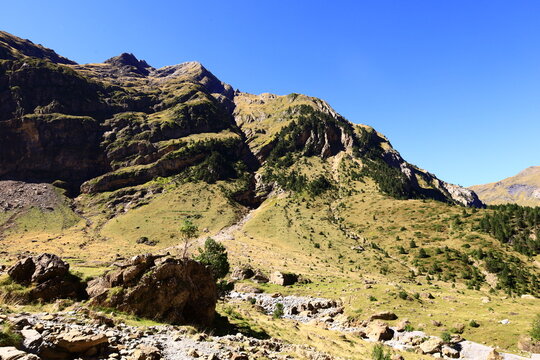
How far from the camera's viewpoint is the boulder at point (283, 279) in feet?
196

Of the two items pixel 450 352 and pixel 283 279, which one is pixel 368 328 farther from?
pixel 283 279

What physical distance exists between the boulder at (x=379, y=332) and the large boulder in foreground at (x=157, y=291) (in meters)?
19.6

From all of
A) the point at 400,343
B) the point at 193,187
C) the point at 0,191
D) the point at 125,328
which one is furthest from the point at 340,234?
the point at 0,191

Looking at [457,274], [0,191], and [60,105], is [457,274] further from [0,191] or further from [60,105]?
[60,105]

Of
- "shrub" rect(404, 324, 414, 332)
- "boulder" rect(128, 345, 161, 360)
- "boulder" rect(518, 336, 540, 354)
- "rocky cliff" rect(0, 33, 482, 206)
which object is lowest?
"shrub" rect(404, 324, 414, 332)

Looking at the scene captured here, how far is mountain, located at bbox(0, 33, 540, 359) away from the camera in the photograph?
29172 mm

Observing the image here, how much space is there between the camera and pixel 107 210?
5527 inches

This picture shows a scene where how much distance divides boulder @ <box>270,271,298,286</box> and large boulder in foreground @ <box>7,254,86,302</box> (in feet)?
142

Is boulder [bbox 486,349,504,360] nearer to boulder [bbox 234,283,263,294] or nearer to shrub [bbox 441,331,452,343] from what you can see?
shrub [bbox 441,331,452,343]

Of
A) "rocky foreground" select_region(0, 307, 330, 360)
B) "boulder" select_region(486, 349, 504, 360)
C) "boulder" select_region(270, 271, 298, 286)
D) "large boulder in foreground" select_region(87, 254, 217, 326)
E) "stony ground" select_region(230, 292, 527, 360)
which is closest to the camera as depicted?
"rocky foreground" select_region(0, 307, 330, 360)

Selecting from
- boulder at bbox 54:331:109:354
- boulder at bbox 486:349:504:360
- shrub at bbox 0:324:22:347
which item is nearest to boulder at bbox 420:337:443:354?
boulder at bbox 486:349:504:360

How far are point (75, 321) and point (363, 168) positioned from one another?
563 feet

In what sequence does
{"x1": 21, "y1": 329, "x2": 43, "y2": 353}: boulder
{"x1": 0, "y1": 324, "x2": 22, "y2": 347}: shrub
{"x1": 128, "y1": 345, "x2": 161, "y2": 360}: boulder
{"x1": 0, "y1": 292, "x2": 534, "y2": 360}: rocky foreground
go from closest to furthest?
{"x1": 0, "y1": 324, "x2": 22, "y2": 347}: shrub
{"x1": 21, "y1": 329, "x2": 43, "y2": 353}: boulder
{"x1": 0, "y1": 292, "x2": 534, "y2": 360}: rocky foreground
{"x1": 128, "y1": 345, "x2": 161, "y2": 360}: boulder

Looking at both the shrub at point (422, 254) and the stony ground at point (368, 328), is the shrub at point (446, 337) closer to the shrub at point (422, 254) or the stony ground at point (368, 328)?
the stony ground at point (368, 328)
